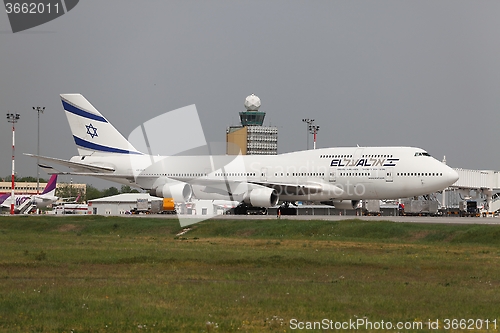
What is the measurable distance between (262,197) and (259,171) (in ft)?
14.1

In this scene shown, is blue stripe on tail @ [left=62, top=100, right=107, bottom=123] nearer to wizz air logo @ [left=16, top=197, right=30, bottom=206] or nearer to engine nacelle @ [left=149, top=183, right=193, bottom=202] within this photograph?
engine nacelle @ [left=149, top=183, right=193, bottom=202]

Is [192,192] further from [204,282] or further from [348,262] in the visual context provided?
[204,282]

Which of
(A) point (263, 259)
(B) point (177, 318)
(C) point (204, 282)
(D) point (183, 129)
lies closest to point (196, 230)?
(D) point (183, 129)

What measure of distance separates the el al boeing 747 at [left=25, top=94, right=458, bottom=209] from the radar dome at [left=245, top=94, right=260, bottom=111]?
84.8m

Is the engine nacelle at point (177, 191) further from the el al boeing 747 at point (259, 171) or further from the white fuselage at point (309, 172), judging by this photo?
the white fuselage at point (309, 172)

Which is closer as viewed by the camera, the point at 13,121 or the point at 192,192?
the point at 192,192

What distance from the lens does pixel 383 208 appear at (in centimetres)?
7344

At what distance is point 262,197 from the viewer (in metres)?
50.6

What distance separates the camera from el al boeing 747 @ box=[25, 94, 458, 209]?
49281 mm

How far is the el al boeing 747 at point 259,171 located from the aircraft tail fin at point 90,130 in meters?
0.08

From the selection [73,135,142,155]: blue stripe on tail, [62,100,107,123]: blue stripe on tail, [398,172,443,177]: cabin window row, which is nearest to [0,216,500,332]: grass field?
[398,172,443,177]: cabin window row

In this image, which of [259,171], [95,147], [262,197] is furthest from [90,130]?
[262,197]

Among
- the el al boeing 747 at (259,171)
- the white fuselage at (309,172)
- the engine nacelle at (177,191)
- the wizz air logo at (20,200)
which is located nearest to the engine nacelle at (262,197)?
the el al boeing 747 at (259,171)

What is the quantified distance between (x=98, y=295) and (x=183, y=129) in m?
28.6
